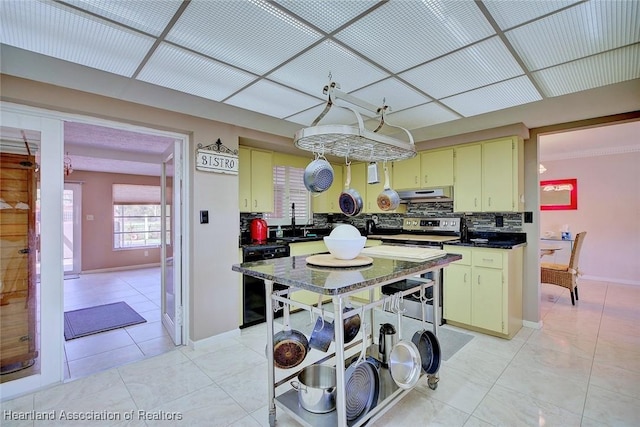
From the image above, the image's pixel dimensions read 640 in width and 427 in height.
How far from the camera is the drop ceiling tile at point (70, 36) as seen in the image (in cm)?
144

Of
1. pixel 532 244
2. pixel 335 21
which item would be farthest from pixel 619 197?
pixel 335 21

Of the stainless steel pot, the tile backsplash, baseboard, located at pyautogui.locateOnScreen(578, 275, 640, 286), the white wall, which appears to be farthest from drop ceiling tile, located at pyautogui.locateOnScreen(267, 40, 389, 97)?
baseboard, located at pyautogui.locateOnScreen(578, 275, 640, 286)

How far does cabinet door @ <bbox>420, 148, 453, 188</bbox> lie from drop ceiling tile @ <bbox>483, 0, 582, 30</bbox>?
Result: 228 centimetres

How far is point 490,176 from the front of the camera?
3381mm

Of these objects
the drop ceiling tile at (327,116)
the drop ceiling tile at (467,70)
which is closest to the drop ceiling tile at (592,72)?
the drop ceiling tile at (467,70)

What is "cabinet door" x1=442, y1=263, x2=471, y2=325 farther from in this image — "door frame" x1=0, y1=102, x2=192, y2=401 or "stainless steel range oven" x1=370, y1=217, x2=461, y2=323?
"door frame" x1=0, y1=102, x2=192, y2=401

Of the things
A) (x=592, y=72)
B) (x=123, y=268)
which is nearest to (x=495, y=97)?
(x=592, y=72)

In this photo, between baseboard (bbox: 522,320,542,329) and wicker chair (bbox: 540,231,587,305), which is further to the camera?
wicker chair (bbox: 540,231,587,305)

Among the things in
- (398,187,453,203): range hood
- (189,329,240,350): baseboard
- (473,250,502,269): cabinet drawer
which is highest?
(398,187,453,203): range hood

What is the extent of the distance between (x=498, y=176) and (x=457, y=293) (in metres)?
1.35

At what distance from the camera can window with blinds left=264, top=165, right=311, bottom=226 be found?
426 centimetres

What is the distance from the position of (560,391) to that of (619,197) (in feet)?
15.8

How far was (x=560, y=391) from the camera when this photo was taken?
2152 mm

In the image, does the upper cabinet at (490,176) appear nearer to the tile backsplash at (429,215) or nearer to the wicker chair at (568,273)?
the tile backsplash at (429,215)
